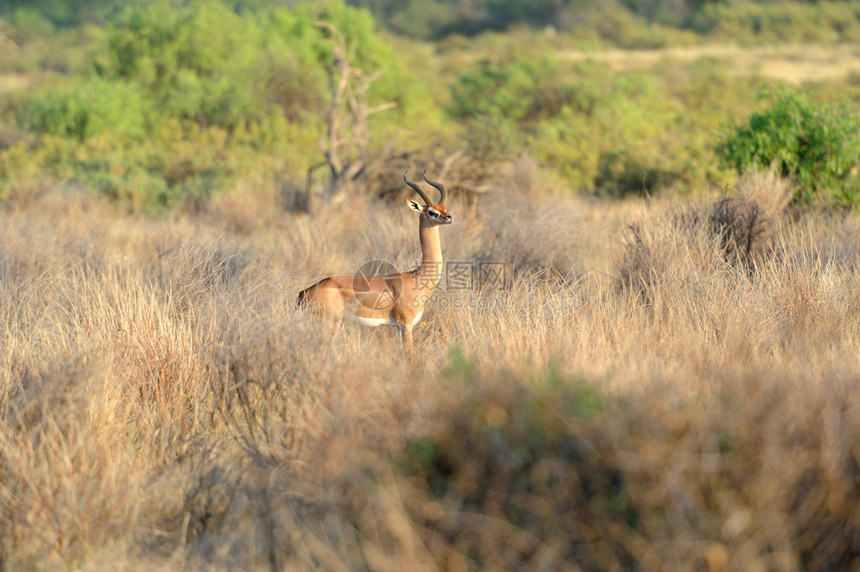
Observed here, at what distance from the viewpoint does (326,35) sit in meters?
23.8

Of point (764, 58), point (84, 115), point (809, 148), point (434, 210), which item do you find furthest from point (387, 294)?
point (764, 58)

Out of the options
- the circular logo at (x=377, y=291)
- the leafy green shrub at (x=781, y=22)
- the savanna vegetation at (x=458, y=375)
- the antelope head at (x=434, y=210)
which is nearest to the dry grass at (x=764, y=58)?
the leafy green shrub at (x=781, y=22)

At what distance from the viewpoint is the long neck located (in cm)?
628

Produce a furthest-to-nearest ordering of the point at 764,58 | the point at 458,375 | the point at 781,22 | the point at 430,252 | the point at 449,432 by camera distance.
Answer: the point at 781,22, the point at 764,58, the point at 430,252, the point at 458,375, the point at 449,432

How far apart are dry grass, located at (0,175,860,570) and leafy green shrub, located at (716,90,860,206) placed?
4.72 metres

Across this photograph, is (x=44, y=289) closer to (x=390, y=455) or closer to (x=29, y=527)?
(x=29, y=527)

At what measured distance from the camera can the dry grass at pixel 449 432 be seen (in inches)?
115

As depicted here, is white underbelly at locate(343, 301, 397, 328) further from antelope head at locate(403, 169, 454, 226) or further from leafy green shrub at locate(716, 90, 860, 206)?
leafy green shrub at locate(716, 90, 860, 206)

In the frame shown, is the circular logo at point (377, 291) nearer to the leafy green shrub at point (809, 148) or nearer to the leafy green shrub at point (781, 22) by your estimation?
the leafy green shrub at point (809, 148)

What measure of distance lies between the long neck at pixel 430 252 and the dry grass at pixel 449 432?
397 millimetres

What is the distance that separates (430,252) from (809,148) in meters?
7.20

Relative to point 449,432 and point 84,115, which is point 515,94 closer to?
point 84,115

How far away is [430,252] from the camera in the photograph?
631cm

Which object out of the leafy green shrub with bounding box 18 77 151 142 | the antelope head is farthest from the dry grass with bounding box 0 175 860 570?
the leafy green shrub with bounding box 18 77 151 142
